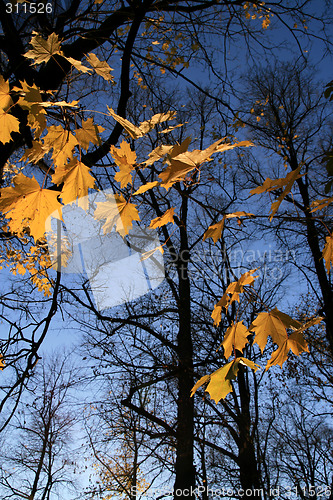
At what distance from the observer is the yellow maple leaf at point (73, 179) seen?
1.05 meters

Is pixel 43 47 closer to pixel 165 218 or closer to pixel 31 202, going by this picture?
pixel 31 202

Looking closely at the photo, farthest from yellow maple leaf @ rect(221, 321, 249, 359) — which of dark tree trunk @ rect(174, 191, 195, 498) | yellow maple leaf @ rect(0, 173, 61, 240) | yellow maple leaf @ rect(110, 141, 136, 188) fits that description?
dark tree trunk @ rect(174, 191, 195, 498)

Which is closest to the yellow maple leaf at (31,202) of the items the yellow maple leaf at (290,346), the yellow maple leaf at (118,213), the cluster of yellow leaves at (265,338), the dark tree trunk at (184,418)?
→ the yellow maple leaf at (118,213)

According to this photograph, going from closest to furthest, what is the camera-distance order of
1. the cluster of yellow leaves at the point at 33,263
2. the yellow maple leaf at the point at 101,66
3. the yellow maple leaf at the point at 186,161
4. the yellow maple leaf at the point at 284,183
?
the yellow maple leaf at the point at 186,161 < the yellow maple leaf at the point at 284,183 < the yellow maple leaf at the point at 101,66 < the cluster of yellow leaves at the point at 33,263

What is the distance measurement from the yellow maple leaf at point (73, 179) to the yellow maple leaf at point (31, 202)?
0.15 ft

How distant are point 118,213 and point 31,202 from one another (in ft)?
1.03

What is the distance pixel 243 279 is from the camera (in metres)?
1.26

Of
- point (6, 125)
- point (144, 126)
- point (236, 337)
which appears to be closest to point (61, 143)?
point (6, 125)

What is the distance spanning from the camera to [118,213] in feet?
3.85

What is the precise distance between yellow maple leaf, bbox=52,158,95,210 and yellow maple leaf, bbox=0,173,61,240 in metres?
0.05

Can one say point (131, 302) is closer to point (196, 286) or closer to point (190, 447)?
point (196, 286)

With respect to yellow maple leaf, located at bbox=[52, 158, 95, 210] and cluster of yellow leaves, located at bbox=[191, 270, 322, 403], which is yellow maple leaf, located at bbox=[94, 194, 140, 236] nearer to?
yellow maple leaf, located at bbox=[52, 158, 95, 210]

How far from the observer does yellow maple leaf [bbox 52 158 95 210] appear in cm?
105

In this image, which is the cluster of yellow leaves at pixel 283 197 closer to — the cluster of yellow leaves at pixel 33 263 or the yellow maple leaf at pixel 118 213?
the yellow maple leaf at pixel 118 213
